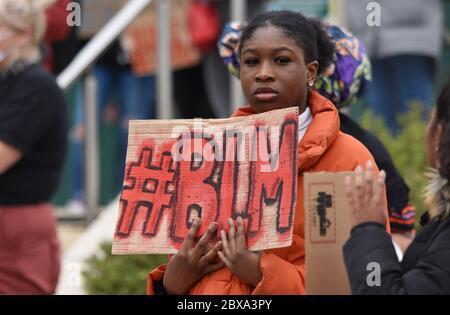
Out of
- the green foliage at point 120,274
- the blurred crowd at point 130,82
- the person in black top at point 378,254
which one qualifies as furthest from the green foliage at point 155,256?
the person in black top at point 378,254

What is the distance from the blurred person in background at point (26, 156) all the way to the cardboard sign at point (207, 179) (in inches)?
70.6

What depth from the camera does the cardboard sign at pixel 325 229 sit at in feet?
9.95

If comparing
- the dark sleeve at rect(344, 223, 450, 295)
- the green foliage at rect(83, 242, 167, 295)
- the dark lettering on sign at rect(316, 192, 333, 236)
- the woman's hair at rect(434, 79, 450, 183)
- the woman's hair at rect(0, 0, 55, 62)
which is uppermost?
the woman's hair at rect(0, 0, 55, 62)

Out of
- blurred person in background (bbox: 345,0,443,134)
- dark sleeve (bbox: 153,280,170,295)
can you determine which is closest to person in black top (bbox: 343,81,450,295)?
dark sleeve (bbox: 153,280,170,295)

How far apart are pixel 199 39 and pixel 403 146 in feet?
6.17

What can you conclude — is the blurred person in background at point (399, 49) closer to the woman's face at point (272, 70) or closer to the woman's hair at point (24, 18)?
the woman's hair at point (24, 18)

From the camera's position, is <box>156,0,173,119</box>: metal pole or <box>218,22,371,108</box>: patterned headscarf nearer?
<box>218,22,371,108</box>: patterned headscarf

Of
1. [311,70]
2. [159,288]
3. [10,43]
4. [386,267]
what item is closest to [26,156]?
[10,43]

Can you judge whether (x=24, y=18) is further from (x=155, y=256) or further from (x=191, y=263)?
(x=191, y=263)

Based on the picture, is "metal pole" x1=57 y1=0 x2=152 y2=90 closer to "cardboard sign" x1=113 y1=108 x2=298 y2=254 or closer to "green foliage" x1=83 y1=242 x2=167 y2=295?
"green foliage" x1=83 y1=242 x2=167 y2=295

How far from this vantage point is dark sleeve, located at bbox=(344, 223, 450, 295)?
2.97m

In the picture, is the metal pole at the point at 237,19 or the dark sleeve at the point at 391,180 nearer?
the dark sleeve at the point at 391,180

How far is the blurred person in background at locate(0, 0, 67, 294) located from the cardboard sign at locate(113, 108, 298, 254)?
1.79 metres
